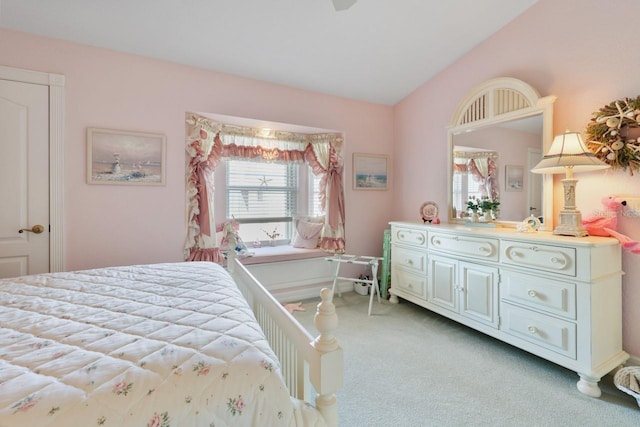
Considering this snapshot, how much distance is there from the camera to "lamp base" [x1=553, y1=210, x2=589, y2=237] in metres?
2.03

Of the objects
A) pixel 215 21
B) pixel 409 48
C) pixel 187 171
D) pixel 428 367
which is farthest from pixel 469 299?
pixel 215 21

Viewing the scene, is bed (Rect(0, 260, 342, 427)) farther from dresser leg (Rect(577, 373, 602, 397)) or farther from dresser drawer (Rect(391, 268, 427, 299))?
dresser drawer (Rect(391, 268, 427, 299))

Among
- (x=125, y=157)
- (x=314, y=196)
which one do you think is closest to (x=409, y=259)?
(x=314, y=196)

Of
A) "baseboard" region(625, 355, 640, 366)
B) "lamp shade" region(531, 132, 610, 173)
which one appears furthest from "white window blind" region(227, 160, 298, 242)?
"baseboard" region(625, 355, 640, 366)

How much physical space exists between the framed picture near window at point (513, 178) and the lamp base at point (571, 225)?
1.81 ft

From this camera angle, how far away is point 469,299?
2.50 metres

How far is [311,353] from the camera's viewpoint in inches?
39.1

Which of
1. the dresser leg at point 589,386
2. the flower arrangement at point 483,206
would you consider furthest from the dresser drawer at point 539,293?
the flower arrangement at point 483,206

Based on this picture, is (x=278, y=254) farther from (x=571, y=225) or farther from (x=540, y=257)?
(x=571, y=225)

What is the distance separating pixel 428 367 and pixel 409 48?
281 cm

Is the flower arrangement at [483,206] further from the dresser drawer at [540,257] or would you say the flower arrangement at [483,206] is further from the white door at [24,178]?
the white door at [24,178]

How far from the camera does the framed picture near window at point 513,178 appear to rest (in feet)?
8.45

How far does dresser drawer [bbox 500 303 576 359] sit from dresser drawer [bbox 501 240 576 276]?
0.32 meters

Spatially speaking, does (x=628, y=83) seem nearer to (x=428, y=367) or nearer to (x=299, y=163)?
(x=428, y=367)
